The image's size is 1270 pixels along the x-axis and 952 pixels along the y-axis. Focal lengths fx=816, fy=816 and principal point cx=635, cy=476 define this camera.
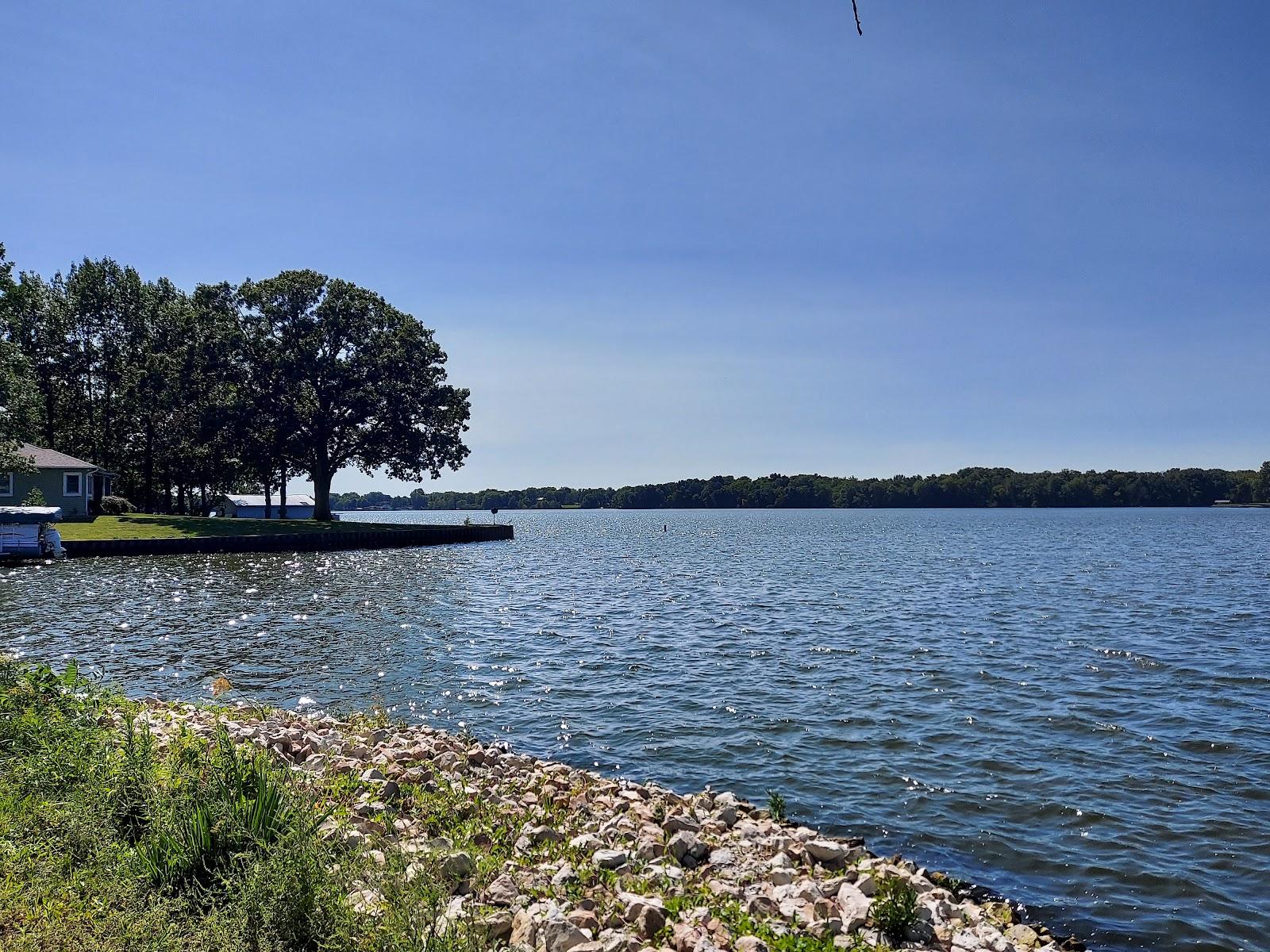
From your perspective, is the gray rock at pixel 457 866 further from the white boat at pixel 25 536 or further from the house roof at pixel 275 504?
the house roof at pixel 275 504

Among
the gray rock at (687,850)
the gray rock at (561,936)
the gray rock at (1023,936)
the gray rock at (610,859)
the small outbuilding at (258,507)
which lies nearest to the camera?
the gray rock at (561,936)

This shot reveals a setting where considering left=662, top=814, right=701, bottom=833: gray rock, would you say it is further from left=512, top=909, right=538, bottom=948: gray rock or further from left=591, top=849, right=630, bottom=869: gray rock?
left=512, top=909, right=538, bottom=948: gray rock

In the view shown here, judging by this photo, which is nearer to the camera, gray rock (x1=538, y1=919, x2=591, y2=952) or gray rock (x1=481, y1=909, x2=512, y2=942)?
gray rock (x1=538, y1=919, x2=591, y2=952)

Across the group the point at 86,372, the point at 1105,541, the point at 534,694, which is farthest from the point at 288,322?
the point at 1105,541

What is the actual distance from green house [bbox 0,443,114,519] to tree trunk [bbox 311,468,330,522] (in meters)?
16.2

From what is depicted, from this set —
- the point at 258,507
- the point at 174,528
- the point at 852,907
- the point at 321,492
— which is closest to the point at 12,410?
the point at 174,528

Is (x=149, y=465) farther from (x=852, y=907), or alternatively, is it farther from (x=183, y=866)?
(x=852, y=907)

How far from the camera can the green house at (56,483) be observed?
192ft

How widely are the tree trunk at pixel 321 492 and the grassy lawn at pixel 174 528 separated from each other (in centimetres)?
223

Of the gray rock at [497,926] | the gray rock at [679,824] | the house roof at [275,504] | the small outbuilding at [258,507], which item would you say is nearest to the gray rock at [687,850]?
the gray rock at [679,824]

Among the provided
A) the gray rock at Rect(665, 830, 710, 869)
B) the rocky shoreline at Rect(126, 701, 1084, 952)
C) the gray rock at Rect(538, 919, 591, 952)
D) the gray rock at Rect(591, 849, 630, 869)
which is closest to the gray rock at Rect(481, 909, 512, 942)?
the rocky shoreline at Rect(126, 701, 1084, 952)

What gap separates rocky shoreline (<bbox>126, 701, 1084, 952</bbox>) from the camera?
6898mm

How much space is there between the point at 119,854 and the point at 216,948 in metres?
1.73

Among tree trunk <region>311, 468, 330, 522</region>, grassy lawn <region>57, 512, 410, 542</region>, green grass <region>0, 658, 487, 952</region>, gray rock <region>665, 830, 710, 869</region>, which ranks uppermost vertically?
tree trunk <region>311, 468, 330, 522</region>
